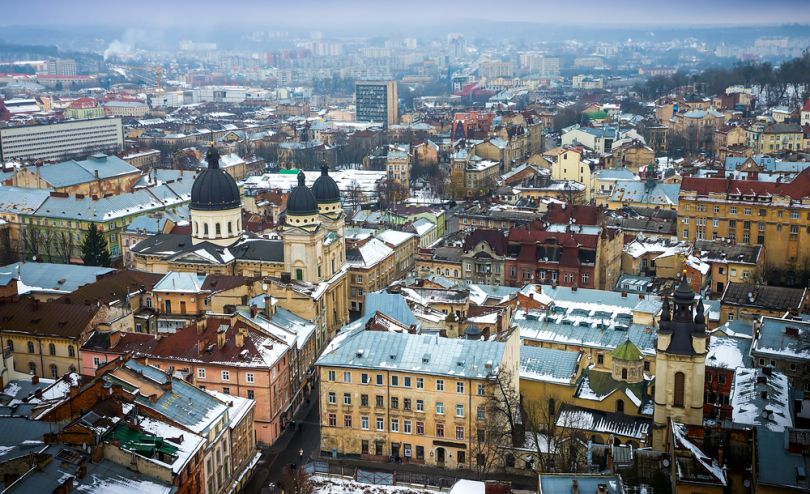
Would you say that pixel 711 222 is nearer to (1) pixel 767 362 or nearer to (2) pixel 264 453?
(1) pixel 767 362

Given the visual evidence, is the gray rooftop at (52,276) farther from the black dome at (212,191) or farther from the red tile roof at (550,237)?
the red tile roof at (550,237)

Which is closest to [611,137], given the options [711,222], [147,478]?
[711,222]

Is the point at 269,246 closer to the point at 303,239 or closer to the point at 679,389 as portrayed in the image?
the point at 303,239

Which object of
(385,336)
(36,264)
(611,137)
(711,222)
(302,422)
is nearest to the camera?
(385,336)

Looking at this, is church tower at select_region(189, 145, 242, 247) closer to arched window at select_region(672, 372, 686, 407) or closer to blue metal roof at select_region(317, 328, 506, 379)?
blue metal roof at select_region(317, 328, 506, 379)

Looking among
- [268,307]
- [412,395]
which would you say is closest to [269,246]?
[268,307]

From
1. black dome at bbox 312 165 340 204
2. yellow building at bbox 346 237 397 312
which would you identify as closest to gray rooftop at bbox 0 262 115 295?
black dome at bbox 312 165 340 204
